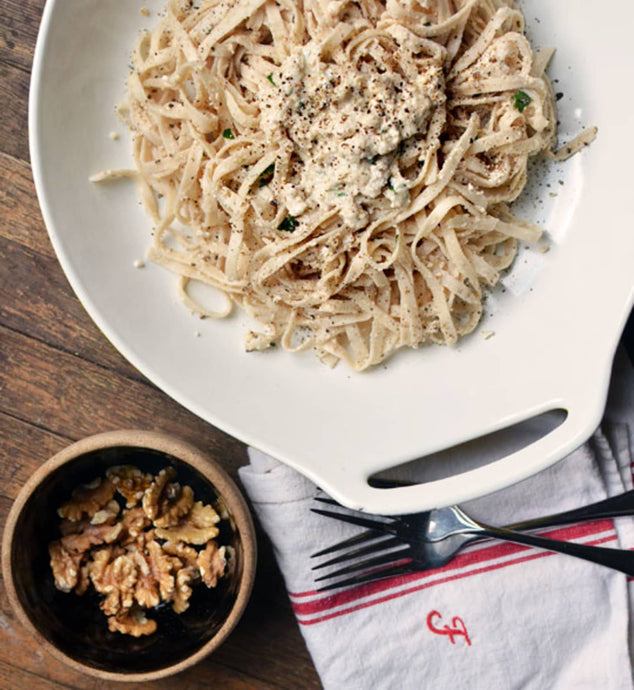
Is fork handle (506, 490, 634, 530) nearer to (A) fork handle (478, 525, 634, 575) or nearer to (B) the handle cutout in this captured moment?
(A) fork handle (478, 525, 634, 575)

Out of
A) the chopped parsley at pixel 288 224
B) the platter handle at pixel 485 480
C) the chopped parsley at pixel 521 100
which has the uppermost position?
the chopped parsley at pixel 521 100

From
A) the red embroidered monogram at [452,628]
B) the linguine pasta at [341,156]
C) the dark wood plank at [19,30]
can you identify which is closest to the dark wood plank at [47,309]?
the linguine pasta at [341,156]

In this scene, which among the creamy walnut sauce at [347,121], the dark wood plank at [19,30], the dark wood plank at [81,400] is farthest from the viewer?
the dark wood plank at [81,400]

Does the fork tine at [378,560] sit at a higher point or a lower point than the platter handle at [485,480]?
lower

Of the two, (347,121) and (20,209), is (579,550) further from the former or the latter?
(20,209)

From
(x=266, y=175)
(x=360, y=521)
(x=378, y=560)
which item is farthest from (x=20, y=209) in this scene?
(x=378, y=560)

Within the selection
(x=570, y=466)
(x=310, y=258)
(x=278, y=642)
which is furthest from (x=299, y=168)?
(x=278, y=642)

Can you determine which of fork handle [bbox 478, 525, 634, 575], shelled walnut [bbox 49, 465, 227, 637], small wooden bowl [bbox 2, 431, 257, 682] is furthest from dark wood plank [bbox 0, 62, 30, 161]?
fork handle [bbox 478, 525, 634, 575]

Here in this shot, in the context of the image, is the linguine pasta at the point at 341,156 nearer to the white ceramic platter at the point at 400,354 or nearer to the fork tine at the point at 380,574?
the white ceramic platter at the point at 400,354
